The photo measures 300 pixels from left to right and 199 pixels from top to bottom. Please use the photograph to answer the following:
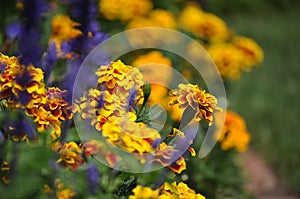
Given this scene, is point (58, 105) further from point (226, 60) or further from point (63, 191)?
point (226, 60)

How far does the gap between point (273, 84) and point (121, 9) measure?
234cm

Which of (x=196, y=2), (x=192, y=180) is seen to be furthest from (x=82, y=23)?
(x=196, y=2)

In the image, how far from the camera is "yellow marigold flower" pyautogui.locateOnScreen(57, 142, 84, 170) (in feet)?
5.82

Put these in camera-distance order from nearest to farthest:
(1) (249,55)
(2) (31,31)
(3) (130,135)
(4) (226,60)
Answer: (2) (31,31)
(3) (130,135)
(4) (226,60)
(1) (249,55)

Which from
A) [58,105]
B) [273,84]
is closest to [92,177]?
[58,105]

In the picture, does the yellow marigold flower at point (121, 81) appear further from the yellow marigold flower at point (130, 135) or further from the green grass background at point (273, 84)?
the green grass background at point (273, 84)

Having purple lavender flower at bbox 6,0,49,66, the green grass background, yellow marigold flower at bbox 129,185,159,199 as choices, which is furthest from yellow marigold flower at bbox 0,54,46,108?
the green grass background

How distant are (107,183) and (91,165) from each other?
20 centimetres

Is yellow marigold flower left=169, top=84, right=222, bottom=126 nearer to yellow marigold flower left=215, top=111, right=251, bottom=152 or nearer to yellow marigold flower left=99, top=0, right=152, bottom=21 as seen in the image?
yellow marigold flower left=215, top=111, right=251, bottom=152

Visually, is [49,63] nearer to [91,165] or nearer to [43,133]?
[43,133]

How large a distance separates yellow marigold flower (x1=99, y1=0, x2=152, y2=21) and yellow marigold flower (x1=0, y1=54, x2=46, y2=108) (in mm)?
2010

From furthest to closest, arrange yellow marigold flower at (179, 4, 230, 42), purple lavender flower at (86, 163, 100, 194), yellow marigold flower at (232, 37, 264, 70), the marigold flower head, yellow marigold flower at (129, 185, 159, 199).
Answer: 1. yellow marigold flower at (179, 4, 230, 42)
2. yellow marigold flower at (232, 37, 264, 70)
3. the marigold flower head
4. purple lavender flower at (86, 163, 100, 194)
5. yellow marigold flower at (129, 185, 159, 199)

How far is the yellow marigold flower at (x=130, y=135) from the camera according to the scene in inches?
63.7

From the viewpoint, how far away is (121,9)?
374 centimetres
